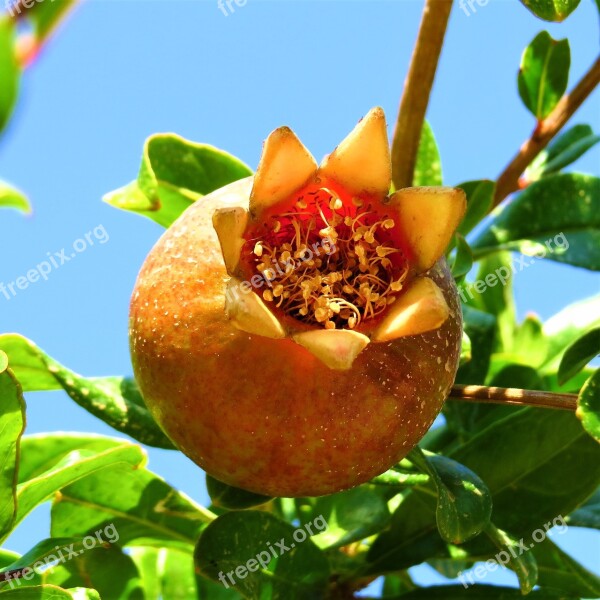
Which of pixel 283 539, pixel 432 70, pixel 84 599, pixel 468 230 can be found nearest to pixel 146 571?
pixel 283 539

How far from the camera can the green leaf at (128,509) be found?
1.46 m

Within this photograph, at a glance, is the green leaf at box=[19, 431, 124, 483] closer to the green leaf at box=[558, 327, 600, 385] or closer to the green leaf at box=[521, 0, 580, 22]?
the green leaf at box=[558, 327, 600, 385]

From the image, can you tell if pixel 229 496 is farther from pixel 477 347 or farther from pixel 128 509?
pixel 477 347

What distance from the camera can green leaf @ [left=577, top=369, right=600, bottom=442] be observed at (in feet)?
3.57

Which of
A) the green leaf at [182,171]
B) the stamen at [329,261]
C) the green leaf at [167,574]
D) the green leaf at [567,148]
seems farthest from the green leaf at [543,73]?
the green leaf at [167,574]

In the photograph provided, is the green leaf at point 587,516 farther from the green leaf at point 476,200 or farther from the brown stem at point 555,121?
the brown stem at point 555,121

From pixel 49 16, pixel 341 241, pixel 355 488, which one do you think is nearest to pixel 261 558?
pixel 355 488

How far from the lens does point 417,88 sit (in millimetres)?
1563

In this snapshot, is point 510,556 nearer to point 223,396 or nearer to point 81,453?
point 223,396

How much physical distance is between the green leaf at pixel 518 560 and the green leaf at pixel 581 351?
0.28 m

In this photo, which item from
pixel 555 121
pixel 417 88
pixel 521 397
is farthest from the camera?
pixel 555 121

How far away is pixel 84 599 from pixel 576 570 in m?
0.94

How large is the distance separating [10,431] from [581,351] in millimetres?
914

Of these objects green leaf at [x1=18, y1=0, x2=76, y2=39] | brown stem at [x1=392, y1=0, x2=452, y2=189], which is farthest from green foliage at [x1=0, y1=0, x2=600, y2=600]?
Result: green leaf at [x1=18, y1=0, x2=76, y2=39]
